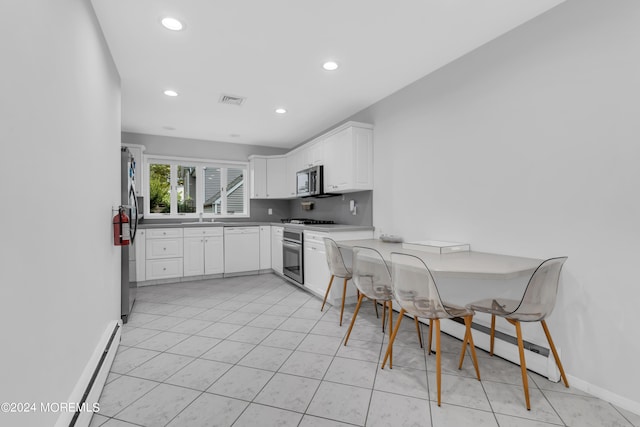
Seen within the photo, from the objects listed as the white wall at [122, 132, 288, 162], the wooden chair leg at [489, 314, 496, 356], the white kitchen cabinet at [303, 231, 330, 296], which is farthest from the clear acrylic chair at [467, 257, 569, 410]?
the white wall at [122, 132, 288, 162]

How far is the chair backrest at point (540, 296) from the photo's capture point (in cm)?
181

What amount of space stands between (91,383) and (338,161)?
10.6 feet

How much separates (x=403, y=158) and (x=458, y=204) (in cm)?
90

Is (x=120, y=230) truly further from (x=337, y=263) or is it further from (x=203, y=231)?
(x=203, y=231)

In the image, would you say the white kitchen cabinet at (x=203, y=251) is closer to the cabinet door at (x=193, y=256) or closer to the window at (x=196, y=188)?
the cabinet door at (x=193, y=256)

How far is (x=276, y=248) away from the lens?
529 centimetres

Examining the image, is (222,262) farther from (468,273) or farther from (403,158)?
(468,273)

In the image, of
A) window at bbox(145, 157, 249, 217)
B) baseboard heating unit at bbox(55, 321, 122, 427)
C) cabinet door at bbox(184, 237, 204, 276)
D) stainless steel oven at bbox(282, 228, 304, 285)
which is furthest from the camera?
window at bbox(145, 157, 249, 217)

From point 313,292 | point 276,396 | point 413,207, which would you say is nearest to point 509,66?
point 413,207

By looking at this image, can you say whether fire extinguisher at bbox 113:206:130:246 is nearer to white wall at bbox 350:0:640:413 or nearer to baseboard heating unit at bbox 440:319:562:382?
white wall at bbox 350:0:640:413

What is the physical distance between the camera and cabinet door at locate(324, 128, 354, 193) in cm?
377

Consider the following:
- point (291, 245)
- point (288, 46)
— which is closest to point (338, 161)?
point (291, 245)

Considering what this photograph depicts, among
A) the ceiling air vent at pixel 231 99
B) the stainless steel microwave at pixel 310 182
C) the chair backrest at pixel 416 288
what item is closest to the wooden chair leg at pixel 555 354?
the chair backrest at pixel 416 288

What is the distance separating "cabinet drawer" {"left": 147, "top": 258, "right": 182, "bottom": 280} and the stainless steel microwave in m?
2.28
